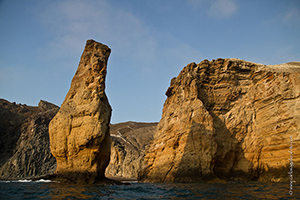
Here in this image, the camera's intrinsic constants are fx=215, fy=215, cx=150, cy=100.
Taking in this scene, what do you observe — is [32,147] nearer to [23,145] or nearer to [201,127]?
[23,145]

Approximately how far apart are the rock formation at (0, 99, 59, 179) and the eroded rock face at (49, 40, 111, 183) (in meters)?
25.9

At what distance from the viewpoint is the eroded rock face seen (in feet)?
55.2

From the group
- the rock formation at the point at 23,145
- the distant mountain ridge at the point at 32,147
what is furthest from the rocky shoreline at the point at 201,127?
the distant mountain ridge at the point at 32,147

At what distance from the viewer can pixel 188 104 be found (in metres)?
28.4

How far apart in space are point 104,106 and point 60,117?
391 centimetres

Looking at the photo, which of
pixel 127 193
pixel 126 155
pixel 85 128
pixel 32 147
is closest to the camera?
pixel 127 193

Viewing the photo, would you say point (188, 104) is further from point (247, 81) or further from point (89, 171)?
point (89, 171)

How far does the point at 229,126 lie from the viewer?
1104 inches

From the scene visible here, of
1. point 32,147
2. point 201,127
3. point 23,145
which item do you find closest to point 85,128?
point 201,127

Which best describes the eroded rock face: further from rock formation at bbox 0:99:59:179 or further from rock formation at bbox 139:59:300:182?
rock formation at bbox 0:99:59:179

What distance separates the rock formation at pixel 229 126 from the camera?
2348cm

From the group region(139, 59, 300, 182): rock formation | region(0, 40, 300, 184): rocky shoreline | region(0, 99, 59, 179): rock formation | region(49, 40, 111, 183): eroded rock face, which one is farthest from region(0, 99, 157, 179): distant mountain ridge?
region(49, 40, 111, 183): eroded rock face

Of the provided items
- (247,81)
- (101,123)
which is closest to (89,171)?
(101,123)

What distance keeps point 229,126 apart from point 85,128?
18.9m
